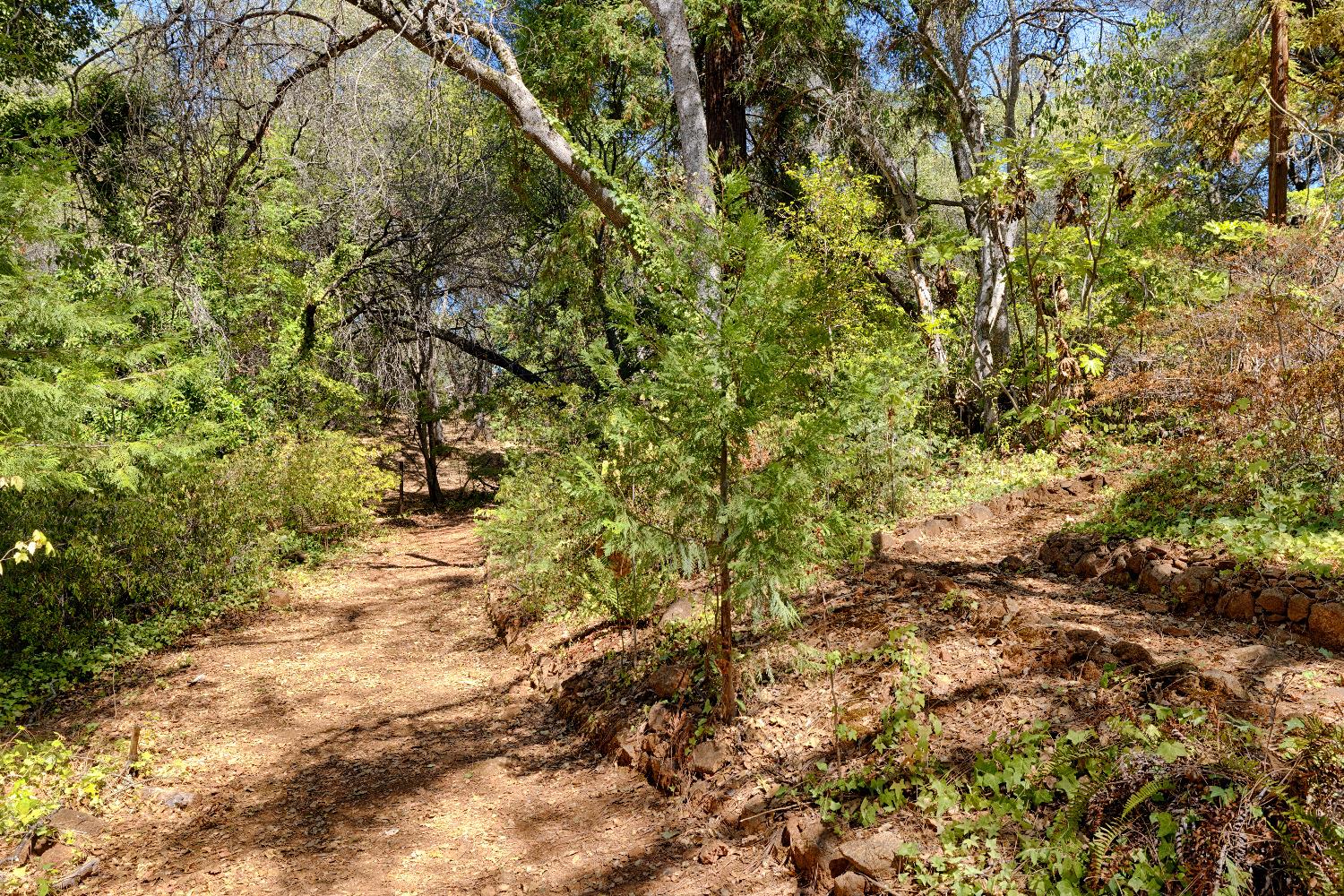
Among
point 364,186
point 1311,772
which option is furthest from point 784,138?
point 1311,772

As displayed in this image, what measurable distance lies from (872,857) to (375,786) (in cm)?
349

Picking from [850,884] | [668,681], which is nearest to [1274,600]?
[850,884]

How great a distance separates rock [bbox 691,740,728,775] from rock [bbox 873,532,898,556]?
267cm

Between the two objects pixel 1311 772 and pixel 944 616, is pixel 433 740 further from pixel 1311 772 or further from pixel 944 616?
pixel 1311 772

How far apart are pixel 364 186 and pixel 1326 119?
13.2 metres

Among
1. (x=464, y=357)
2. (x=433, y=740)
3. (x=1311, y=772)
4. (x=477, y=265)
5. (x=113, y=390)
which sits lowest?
(x=433, y=740)

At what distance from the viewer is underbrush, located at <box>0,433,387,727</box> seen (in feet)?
21.4

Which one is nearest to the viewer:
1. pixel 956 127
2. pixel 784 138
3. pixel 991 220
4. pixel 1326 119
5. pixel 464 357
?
pixel 1326 119

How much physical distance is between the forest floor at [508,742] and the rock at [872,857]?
12.8 inches

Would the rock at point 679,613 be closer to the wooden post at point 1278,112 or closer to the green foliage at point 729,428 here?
the green foliage at point 729,428

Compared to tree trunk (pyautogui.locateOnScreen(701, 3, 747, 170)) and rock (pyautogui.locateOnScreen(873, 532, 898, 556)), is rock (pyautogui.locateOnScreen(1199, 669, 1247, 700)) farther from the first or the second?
tree trunk (pyautogui.locateOnScreen(701, 3, 747, 170))

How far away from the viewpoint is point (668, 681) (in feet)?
16.4

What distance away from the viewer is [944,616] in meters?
4.65

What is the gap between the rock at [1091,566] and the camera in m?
5.32
